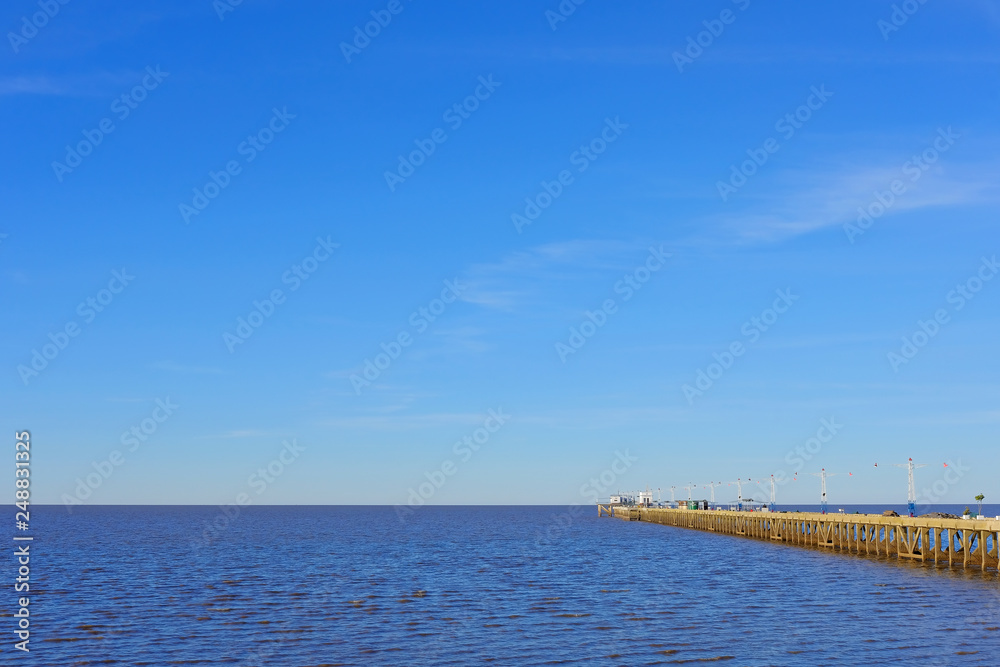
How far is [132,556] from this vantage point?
276 feet

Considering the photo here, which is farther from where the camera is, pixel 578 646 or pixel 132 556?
pixel 132 556

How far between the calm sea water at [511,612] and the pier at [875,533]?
2.72 m

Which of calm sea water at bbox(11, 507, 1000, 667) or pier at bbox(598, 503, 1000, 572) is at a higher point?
pier at bbox(598, 503, 1000, 572)

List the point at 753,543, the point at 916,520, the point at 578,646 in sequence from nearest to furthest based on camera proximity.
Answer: the point at 578,646, the point at 916,520, the point at 753,543

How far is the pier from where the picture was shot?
58.3 meters

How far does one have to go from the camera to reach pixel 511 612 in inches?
1726

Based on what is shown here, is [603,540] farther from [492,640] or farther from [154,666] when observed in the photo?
[154,666]

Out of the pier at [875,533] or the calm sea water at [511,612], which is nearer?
the calm sea water at [511,612]

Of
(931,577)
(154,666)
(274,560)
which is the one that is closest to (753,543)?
(931,577)

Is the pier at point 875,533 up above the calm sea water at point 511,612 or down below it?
above

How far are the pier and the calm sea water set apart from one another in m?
2.72

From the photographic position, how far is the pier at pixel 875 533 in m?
58.3

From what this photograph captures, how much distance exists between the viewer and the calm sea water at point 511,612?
111ft

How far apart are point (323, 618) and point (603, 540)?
230 ft
